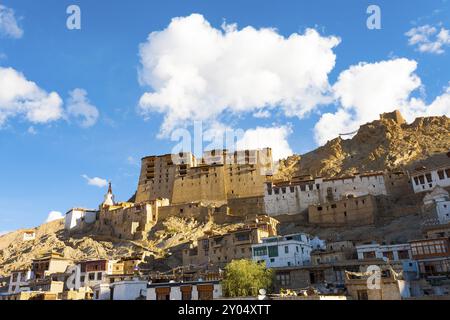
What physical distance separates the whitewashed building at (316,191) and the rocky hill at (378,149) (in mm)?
9444

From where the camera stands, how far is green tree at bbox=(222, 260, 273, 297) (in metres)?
36.9

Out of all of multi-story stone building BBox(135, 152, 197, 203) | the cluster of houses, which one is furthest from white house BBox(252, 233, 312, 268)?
multi-story stone building BBox(135, 152, 197, 203)

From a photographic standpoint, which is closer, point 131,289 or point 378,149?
point 131,289

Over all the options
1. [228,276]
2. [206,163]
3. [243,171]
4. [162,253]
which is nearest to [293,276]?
[228,276]

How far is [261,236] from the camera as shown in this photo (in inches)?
2053

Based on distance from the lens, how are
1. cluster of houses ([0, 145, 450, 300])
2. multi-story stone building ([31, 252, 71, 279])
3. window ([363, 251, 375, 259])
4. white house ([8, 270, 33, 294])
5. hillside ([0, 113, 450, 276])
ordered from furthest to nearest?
1. multi-story stone building ([31, 252, 71, 279])
2. white house ([8, 270, 33, 294])
3. hillside ([0, 113, 450, 276])
4. window ([363, 251, 375, 259])
5. cluster of houses ([0, 145, 450, 300])

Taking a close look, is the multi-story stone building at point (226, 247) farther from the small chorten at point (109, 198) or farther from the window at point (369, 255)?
the small chorten at point (109, 198)

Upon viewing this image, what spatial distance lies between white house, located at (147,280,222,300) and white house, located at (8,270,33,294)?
27840 millimetres

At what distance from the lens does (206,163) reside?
311 feet

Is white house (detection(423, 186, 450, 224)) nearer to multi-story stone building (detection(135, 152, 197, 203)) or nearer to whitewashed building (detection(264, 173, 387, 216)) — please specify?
whitewashed building (detection(264, 173, 387, 216))

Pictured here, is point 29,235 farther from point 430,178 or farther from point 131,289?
point 430,178

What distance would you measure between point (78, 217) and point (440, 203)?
63.7 m

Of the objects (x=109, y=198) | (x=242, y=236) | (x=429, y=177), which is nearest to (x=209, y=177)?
(x=109, y=198)
